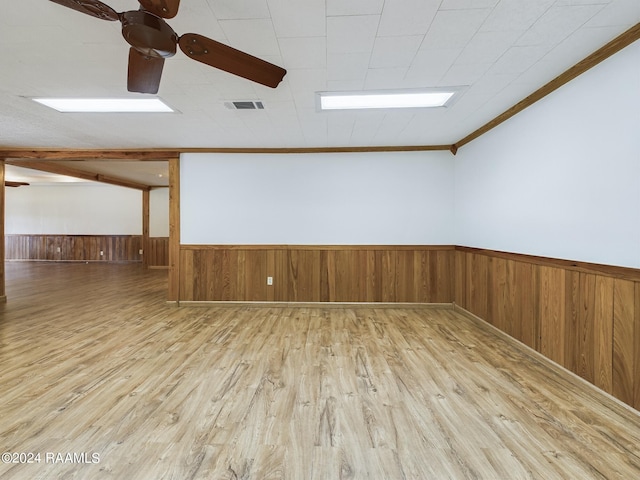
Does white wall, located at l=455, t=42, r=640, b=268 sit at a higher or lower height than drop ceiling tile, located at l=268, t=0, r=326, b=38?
lower

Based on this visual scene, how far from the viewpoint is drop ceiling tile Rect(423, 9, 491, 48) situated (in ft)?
5.51

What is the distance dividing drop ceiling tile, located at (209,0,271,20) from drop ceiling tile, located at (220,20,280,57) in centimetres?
4

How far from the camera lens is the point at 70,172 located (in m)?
6.52

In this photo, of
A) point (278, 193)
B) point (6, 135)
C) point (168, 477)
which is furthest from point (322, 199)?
point (6, 135)

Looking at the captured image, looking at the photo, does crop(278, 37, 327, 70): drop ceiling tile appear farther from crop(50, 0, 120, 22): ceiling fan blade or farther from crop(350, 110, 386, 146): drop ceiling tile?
crop(350, 110, 386, 146): drop ceiling tile

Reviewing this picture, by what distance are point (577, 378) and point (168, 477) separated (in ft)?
9.28

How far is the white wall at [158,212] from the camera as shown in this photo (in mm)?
8805

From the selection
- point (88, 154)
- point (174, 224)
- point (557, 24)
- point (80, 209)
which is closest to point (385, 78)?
point (557, 24)

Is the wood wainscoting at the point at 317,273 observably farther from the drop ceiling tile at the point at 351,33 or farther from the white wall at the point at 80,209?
the white wall at the point at 80,209

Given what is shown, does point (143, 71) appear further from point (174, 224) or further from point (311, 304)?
point (311, 304)

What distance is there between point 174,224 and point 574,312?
4849 millimetres

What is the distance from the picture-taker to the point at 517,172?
297cm

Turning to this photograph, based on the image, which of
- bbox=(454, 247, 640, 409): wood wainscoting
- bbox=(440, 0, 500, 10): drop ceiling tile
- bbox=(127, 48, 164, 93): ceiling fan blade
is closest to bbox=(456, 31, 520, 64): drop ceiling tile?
bbox=(440, 0, 500, 10): drop ceiling tile

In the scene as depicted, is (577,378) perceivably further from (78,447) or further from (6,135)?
(6,135)
